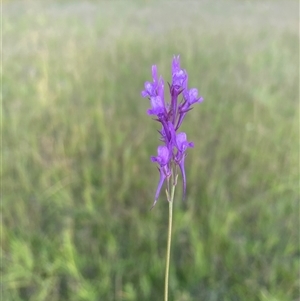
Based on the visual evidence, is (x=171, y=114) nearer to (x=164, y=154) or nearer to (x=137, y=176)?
(x=164, y=154)

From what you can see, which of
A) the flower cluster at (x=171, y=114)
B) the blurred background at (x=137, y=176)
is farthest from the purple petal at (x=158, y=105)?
the blurred background at (x=137, y=176)

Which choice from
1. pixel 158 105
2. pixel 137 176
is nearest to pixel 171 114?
pixel 158 105

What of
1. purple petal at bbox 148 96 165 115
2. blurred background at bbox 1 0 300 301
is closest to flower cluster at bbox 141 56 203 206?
purple petal at bbox 148 96 165 115

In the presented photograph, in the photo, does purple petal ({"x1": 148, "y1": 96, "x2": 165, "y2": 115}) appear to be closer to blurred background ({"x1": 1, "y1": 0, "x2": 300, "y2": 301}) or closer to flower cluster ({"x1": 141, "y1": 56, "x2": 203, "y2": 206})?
flower cluster ({"x1": 141, "y1": 56, "x2": 203, "y2": 206})

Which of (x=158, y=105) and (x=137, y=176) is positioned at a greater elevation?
→ (x=158, y=105)

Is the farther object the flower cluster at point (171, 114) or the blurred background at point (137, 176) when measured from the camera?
the blurred background at point (137, 176)

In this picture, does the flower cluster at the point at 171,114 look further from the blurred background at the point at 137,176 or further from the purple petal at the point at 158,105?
the blurred background at the point at 137,176

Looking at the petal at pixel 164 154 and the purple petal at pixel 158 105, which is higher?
the purple petal at pixel 158 105

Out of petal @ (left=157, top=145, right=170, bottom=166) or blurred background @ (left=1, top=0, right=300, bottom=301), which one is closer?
petal @ (left=157, top=145, right=170, bottom=166)

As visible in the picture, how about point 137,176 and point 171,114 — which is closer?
point 171,114
